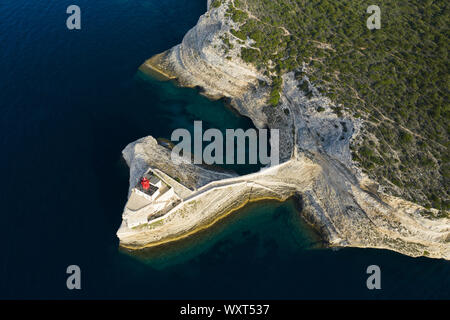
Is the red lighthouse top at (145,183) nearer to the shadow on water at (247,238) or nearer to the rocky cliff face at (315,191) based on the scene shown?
the rocky cliff face at (315,191)

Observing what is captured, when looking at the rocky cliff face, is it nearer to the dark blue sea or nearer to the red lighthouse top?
the dark blue sea

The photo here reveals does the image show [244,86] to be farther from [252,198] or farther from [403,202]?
[403,202]

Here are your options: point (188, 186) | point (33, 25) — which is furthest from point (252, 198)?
point (33, 25)

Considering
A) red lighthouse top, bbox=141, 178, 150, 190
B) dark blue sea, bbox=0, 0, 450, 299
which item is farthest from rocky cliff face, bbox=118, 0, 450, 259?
red lighthouse top, bbox=141, 178, 150, 190

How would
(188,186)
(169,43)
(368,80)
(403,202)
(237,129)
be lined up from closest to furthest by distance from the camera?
1. (403,202)
2. (188,186)
3. (368,80)
4. (237,129)
5. (169,43)

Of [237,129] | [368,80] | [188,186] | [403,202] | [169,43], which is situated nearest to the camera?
[403,202]

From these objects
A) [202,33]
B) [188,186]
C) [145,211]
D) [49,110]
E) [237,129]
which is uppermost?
[202,33]

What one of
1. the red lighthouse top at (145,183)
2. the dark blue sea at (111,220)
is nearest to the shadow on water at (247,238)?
the dark blue sea at (111,220)
